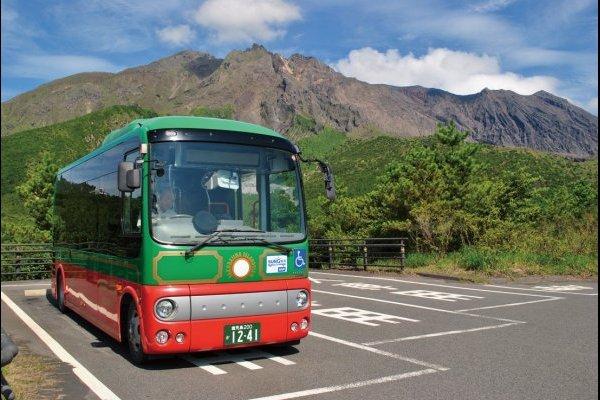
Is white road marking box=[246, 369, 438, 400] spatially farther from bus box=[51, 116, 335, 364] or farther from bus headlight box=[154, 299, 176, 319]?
bus headlight box=[154, 299, 176, 319]

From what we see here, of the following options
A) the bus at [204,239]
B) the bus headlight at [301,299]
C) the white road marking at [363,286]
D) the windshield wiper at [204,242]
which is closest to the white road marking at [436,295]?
the white road marking at [363,286]

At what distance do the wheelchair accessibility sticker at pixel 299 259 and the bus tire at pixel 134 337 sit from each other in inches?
77.1

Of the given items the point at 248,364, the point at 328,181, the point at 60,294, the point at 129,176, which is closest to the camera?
the point at 129,176

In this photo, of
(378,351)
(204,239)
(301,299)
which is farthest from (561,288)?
(204,239)

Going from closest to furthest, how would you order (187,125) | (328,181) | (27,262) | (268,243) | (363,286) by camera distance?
(268,243), (187,125), (328,181), (363,286), (27,262)

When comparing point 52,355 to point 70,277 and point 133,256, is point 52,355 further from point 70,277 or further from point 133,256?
point 70,277

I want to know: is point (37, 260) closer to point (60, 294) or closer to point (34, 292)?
point (34, 292)

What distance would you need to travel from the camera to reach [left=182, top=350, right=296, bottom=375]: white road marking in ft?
20.7

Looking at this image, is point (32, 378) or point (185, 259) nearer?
point (32, 378)

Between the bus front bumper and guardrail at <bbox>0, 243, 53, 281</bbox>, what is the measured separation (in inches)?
599

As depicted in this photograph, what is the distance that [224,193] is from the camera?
6.65 m

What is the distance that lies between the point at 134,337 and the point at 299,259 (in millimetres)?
2161

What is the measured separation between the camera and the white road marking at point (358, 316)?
30.9ft

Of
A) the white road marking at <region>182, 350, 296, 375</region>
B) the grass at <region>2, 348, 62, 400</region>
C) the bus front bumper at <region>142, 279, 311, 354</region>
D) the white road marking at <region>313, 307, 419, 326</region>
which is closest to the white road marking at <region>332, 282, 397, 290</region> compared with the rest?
the white road marking at <region>313, 307, 419, 326</region>
